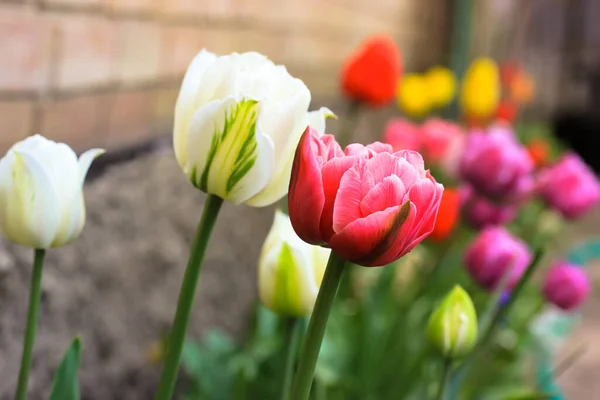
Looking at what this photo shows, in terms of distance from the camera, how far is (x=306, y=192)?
291 millimetres

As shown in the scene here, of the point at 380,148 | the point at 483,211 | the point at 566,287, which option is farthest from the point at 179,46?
the point at 380,148

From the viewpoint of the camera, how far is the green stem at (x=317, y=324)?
31cm

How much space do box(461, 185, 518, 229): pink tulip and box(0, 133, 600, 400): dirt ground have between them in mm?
421

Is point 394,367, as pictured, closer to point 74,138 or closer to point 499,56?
point 74,138

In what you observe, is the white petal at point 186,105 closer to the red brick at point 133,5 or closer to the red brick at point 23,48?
the red brick at point 23,48

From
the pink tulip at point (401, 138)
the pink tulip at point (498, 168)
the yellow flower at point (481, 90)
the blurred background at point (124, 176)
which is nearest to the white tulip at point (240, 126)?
the blurred background at point (124, 176)

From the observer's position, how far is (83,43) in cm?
78

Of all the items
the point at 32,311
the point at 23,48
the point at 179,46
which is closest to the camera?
the point at 32,311

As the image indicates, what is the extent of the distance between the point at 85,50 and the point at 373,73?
470 mm

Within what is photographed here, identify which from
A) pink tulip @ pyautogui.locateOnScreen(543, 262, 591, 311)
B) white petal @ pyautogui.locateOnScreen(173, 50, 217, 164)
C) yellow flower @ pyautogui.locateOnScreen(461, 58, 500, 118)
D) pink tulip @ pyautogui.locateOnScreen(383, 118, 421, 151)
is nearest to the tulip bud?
white petal @ pyautogui.locateOnScreen(173, 50, 217, 164)

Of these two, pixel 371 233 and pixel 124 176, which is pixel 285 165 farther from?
pixel 124 176

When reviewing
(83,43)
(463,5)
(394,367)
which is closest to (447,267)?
(394,367)

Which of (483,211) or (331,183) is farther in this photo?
(483,211)

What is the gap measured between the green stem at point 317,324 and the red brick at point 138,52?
65 centimetres
